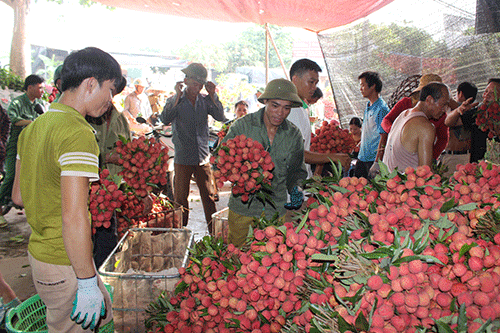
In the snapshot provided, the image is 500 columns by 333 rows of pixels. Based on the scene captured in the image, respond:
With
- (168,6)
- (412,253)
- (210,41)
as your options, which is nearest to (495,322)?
(412,253)

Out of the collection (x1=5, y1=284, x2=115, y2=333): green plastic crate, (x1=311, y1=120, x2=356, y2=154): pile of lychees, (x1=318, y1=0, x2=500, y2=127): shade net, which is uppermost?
(x1=318, y1=0, x2=500, y2=127): shade net

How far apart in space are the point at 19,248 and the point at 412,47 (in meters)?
5.45

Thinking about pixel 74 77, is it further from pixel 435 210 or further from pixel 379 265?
pixel 435 210

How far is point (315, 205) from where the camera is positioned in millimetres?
1738

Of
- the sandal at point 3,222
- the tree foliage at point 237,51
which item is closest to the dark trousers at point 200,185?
the sandal at point 3,222

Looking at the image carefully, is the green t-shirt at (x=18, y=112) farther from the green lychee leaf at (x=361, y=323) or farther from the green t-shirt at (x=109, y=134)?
the green lychee leaf at (x=361, y=323)

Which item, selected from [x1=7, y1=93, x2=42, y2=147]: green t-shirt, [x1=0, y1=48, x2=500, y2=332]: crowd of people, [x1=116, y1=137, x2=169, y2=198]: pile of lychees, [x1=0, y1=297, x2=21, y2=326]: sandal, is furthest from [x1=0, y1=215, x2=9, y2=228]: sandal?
[x1=116, y1=137, x2=169, y2=198]: pile of lychees

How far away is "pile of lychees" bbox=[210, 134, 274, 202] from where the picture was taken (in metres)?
2.10

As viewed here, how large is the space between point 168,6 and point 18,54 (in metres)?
7.11

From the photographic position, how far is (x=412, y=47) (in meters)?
4.64

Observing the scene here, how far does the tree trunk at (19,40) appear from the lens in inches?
394

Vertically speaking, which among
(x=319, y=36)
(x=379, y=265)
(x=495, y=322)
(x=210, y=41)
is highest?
(x=210, y=41)

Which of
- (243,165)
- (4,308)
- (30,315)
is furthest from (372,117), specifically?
(4,308)

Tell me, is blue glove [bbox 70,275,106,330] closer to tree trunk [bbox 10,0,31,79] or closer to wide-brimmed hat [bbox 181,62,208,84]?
wide-brimmed hat [bbox 181,62,208,84]
